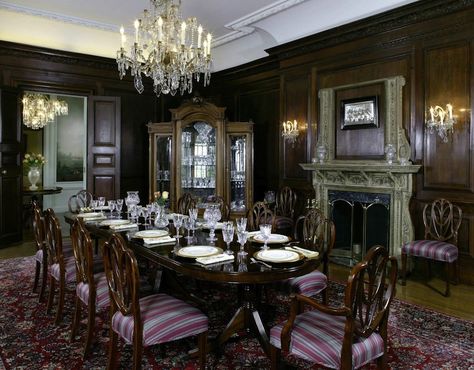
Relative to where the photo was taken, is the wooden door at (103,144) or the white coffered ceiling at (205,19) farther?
the wooden door at (103,144)

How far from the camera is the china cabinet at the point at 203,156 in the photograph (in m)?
6.18

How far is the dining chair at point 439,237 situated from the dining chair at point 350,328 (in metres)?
2.11

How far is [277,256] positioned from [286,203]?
3.31m

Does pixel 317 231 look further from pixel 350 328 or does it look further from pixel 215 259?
pixel 350 328

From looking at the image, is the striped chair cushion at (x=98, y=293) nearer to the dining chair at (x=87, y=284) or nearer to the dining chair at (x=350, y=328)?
the dining chair at (x=87, y=284)

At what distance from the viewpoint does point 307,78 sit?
18.1 ft

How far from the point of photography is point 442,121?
4.10m

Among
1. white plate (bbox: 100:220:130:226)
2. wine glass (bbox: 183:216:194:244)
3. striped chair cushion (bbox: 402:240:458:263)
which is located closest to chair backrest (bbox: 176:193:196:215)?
white plate (bbox: 100:220:130:226)

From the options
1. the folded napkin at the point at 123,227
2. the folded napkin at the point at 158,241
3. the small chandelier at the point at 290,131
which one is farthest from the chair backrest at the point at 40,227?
the small chandelier at the point at 290,131

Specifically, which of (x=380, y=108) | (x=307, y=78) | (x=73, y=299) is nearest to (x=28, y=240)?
(x=73, y=299)

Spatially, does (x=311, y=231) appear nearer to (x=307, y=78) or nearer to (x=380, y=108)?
(x=380, y=108)

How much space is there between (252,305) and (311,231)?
2.62ft

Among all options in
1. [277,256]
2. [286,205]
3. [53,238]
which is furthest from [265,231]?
[286,205]

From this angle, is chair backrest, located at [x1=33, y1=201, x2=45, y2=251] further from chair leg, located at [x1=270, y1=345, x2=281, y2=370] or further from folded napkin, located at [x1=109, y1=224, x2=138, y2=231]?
chair leg, located at [x1=270, y1=345, x2=281, y2=370]
